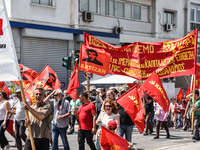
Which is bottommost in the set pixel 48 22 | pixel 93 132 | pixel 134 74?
pixel 93 132

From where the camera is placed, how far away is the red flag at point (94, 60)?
12102 millimetres

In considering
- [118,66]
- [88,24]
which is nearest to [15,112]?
[118,66]

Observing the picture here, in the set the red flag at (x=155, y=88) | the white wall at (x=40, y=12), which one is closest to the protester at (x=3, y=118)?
the red flag at (x=155, y=88)

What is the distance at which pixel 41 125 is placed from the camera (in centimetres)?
675

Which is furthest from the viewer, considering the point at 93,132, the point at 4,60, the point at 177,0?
the point at 177,0

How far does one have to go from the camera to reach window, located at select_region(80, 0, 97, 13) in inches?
984

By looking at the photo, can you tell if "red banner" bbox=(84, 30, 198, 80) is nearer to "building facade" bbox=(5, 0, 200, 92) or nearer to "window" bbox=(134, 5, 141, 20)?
"building facade" bbox=(5, 0, 200, 92)

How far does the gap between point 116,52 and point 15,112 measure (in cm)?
372

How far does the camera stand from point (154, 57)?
40.8ft

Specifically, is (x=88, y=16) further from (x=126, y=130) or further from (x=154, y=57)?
(x=126, y=130)

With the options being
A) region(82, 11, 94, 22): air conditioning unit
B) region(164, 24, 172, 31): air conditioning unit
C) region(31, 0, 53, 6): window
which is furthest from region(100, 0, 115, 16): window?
region(164, 24, 172, 31): air conditioning unit

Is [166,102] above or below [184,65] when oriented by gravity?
below

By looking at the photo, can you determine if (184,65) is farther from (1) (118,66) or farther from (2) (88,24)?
(2) (88,24)

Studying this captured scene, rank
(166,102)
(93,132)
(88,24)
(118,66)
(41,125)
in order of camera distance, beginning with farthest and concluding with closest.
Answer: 1. (88,24)
2. (118,66)
3. (166,102)
4. (93,132)
5. (41,125)
